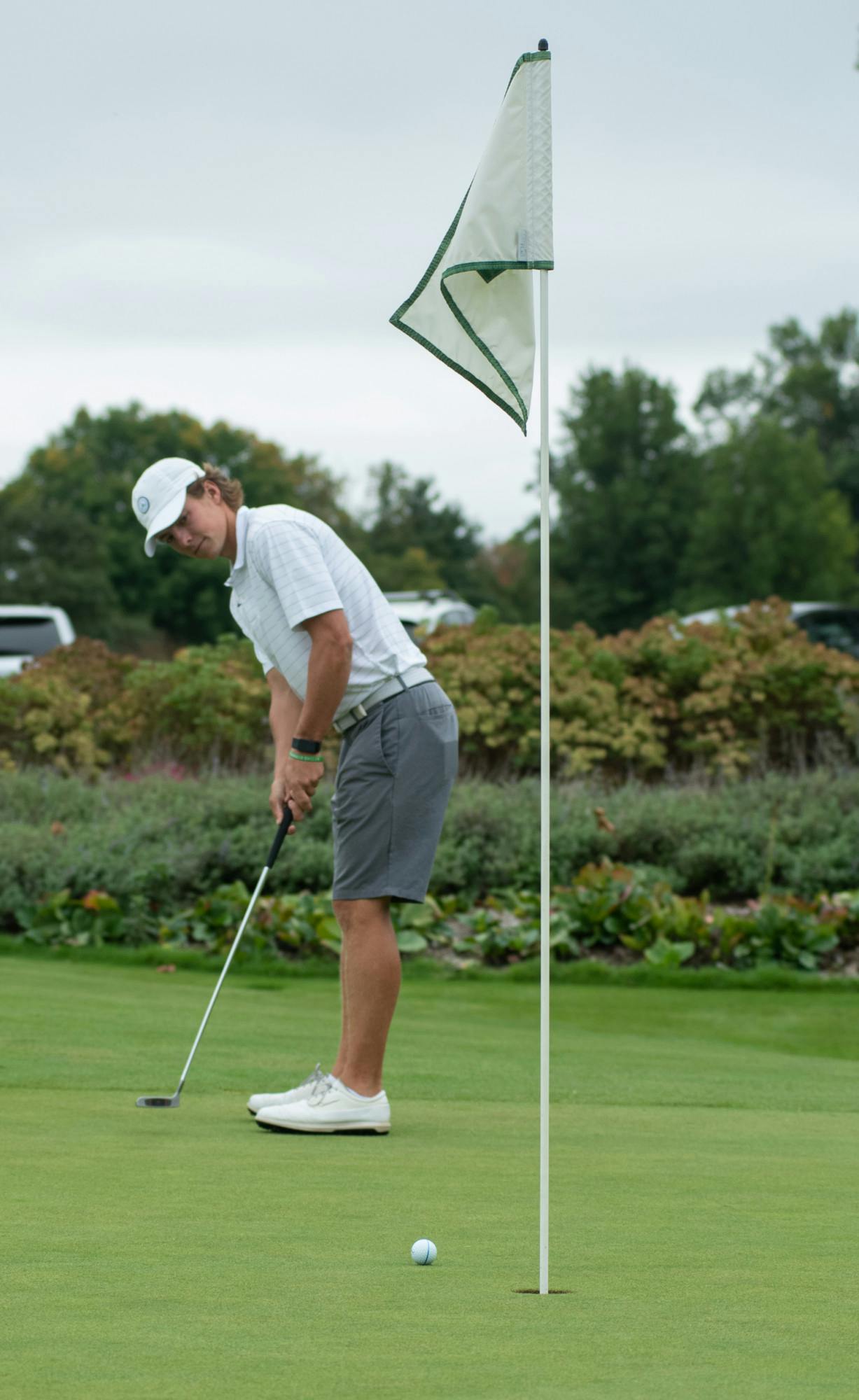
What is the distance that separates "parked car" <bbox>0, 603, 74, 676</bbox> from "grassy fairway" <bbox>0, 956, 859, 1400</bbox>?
13.2 metres

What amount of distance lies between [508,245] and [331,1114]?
2.55 meters

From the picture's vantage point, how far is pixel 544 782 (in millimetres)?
3303

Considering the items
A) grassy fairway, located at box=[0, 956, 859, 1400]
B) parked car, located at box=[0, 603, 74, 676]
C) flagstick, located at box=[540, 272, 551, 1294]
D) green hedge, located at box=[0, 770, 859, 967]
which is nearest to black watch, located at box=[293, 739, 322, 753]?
grassy fairway, located at box=[0, 956, 859, 1400]

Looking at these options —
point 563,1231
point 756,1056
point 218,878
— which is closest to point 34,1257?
point 563,1231

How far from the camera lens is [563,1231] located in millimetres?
3535

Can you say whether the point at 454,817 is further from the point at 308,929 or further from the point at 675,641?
the point at 675,641

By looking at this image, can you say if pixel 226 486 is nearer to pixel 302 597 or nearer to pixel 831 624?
pixel 302 597

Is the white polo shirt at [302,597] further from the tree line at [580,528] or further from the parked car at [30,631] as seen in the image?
the tree line at [580,528]

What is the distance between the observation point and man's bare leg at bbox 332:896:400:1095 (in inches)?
204

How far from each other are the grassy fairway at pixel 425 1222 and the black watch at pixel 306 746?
1.08 metres

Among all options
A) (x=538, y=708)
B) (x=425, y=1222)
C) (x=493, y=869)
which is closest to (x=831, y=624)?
(x=538, y=708)

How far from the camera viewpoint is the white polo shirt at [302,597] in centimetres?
520

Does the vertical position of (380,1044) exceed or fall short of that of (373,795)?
it falls short

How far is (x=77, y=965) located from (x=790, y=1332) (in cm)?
747
